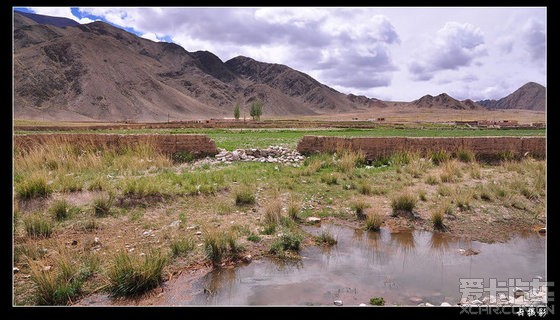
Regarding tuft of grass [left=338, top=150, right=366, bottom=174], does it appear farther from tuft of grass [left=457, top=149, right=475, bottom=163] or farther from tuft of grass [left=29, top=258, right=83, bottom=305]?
tuft of grass [left=29, top=258, right=83, bottom=305]

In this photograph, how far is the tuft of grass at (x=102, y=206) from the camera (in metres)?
7.90

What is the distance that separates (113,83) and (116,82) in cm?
138

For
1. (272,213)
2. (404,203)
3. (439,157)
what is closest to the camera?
(272,213)

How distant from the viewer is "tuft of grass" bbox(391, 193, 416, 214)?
9125 mm

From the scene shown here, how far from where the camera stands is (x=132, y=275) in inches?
208

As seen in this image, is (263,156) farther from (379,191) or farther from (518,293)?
(518,293)

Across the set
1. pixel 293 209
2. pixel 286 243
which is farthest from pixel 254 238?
pixel 293 209

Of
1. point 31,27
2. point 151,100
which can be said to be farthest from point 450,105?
point 31,27

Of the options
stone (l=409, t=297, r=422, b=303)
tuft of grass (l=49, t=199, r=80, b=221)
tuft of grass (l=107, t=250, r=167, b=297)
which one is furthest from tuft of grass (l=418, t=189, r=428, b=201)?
tuft of grass (l=49, t=199, r=80, b=221)

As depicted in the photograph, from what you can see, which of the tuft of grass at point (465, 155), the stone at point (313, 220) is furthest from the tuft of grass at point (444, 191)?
the tuft of grass at point (465, 155)

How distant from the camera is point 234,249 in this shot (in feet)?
21.5

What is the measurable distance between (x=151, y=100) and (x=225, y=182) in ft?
339

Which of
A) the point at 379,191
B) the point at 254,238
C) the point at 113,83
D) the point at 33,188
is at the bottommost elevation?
the point at 254,238

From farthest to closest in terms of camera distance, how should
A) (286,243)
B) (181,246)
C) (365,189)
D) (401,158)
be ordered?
1. (401,158)
2. (365,189)
3. (286,243)
4. (181,246)
